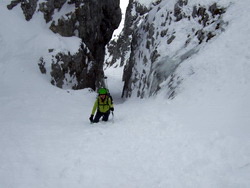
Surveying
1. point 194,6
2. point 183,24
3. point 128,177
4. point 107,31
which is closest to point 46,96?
point 183,24

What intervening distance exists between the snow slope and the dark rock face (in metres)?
10.5

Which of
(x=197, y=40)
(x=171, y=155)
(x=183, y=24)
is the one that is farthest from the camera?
(x=183, y=24)

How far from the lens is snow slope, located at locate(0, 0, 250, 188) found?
6.23 m

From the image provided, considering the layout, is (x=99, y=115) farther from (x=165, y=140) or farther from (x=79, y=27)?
(x=79, y=27)

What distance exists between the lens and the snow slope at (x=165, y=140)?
6.23 m

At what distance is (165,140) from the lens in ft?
29.2

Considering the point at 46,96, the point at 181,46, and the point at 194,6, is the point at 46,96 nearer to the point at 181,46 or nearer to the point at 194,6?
the point at 181,46

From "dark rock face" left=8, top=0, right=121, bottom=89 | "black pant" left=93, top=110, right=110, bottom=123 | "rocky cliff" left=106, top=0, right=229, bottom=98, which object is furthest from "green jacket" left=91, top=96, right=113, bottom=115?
"dark rock face" left=8, top=0, right=121, bottom=89

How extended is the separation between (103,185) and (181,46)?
58.7 feet

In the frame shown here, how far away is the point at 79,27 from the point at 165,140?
90.3 feet

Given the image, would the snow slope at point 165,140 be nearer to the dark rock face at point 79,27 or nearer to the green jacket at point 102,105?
the green jacket at point 102,105

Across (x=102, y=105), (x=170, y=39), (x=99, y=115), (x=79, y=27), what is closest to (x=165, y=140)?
(x=102, y=105)

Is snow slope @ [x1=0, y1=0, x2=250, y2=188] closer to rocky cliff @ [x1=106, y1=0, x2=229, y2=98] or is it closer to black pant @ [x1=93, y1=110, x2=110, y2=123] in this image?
black pant @ [x1=93, y1=110, x2=110, y2=123]

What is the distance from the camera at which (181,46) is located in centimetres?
2177
